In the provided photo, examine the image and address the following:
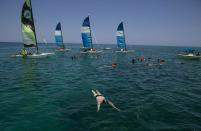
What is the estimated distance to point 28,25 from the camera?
154ft

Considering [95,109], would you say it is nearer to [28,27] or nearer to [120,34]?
[28,27]

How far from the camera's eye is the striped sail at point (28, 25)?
4581 cm

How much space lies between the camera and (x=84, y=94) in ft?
59.8

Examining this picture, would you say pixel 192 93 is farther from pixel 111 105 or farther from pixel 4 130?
pixel 4 130

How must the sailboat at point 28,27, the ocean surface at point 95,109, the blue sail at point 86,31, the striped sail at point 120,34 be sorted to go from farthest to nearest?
the striped sail at point 120,34, the blue sail at point 86,31, the sailboat at point 28,27, the ocean surface at point 95,109

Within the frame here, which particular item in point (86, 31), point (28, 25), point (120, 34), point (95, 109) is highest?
point (28, 25)

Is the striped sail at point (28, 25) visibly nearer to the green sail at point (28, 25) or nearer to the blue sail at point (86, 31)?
the green sail at point (28, 25)

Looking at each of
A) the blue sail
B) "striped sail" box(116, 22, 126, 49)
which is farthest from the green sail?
"striped sail" box(116, 22, 126, 49)

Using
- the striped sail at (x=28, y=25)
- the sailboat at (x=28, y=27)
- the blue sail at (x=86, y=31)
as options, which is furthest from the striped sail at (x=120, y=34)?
the striped sail at (x=28, y=25)

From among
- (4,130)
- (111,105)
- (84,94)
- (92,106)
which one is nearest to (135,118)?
(111,105)

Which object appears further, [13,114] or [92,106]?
[92,106]

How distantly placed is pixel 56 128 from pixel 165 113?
813cm

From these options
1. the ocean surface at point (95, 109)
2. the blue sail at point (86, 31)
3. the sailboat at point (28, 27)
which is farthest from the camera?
the blue sail at point (86, 31)

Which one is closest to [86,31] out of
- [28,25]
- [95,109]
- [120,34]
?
[120,34]
